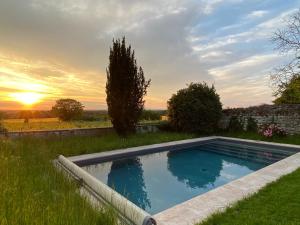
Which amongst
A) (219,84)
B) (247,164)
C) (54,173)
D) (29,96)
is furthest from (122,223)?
(219,84)

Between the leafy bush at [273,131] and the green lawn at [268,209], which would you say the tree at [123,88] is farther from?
the green lawn at [268,209]

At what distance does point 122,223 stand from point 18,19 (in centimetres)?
771

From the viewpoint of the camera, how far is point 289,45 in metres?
15.4

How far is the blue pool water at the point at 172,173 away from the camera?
19.2 feet

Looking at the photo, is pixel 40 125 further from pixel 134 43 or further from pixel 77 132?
pixel 134 43

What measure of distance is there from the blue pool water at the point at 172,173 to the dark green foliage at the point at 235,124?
3361 mm

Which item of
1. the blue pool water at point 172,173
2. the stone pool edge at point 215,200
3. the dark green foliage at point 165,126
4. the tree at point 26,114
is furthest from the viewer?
the tree at point 26,114

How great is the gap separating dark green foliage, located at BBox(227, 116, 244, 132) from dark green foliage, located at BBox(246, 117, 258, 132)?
1.23 ft

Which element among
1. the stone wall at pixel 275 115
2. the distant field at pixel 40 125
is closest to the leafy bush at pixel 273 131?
the stone wall at pixel 275 115

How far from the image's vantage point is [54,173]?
15.7 ft

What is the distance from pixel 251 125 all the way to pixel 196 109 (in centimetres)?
329

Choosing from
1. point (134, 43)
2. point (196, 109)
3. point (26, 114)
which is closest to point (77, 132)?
point (134, 43)

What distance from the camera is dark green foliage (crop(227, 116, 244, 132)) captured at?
14.3 metres

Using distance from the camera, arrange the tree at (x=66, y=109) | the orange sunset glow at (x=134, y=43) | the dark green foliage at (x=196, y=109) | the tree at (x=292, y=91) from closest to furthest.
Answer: the orange sunset glow at (x=134, y=43), the dark green foliage at (x=196, y=109), the tree at (x=292, y=91), the tree at (x=66, y=109)
